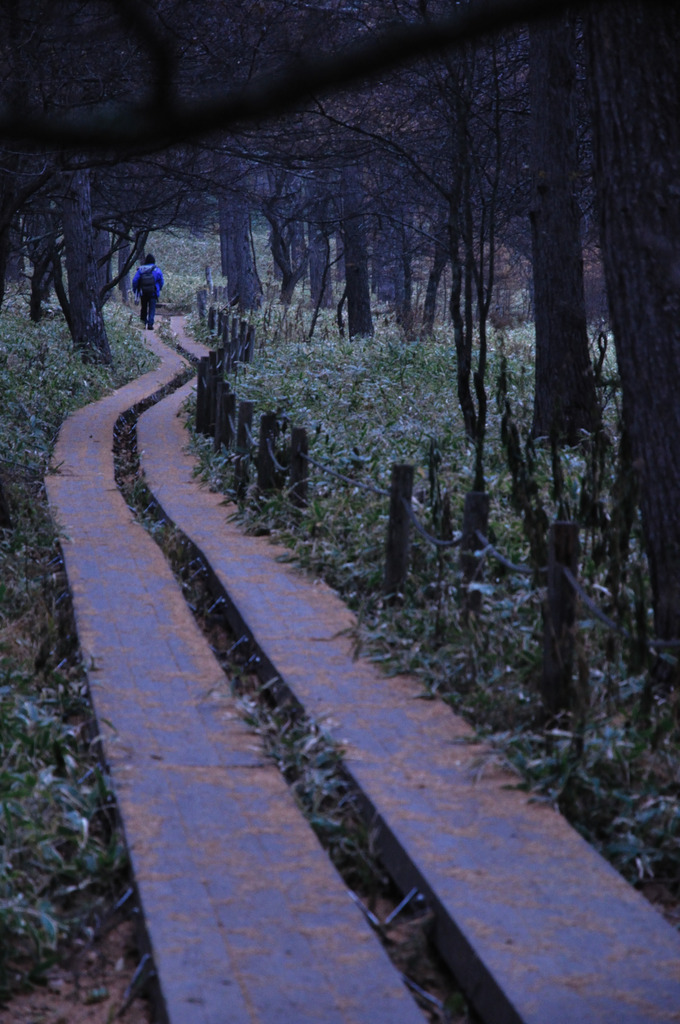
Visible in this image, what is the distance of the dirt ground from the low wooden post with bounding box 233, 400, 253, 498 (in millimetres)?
6405

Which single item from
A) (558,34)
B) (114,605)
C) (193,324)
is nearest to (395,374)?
(558,34)

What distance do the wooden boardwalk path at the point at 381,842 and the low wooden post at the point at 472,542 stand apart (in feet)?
2.19

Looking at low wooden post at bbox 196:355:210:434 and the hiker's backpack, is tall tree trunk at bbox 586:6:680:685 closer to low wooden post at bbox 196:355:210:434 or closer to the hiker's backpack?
low wooden post at bbox 196:355:210:434

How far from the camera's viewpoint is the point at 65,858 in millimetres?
4094

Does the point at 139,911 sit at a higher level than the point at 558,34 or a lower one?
lower

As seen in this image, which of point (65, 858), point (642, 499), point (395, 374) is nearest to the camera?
point (65, 858)

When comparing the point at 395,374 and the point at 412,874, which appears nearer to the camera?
the point at 412,874

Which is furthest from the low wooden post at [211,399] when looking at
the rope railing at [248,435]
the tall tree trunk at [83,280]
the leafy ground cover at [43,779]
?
the tall tree trunk at [83,280]

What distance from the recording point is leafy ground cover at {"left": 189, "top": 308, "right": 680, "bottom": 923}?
14.2 feet

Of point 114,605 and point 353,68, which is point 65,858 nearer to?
point 114,605

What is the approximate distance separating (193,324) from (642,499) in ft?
92.0

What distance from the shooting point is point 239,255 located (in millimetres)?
27516

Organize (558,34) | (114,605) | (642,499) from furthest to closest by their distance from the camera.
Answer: (558,34)
(114,605)
(642,499)

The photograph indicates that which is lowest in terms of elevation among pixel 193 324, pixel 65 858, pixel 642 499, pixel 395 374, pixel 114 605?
pixel 65 858
